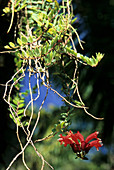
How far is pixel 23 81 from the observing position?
965 mm

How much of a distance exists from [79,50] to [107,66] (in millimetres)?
160

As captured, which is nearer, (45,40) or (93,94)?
(45,40)

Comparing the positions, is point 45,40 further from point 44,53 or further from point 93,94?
Answer: point 93,94

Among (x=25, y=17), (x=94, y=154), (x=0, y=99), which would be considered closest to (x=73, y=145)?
(x=0, y=99)

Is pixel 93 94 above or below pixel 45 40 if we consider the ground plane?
below

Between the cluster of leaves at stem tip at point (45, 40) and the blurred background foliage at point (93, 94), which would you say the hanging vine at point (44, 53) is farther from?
the blurred background foliage at point (93, 94)

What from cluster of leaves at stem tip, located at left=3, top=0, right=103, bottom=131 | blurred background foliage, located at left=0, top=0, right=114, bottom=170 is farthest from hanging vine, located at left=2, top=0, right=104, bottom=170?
blurred background foliage, located at left=0, top=0, right=114, bottom=170

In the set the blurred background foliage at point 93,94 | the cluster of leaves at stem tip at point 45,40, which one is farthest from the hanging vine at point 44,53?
the blurred background foliage at point 93,94

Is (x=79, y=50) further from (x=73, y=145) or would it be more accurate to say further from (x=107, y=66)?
(x=73, y=145)

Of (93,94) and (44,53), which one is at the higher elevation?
(44,53)

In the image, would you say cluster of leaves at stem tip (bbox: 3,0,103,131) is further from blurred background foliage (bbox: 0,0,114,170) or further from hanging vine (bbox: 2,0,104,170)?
blurred background foliage (bbox: 0,0,114,170)

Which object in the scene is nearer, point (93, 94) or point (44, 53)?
point (44, 53)

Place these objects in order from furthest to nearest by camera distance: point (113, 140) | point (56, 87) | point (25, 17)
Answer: point (113, 140), point (56, 87), point (25, 17)

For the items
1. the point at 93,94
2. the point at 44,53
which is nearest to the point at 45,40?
the point at 44,53
